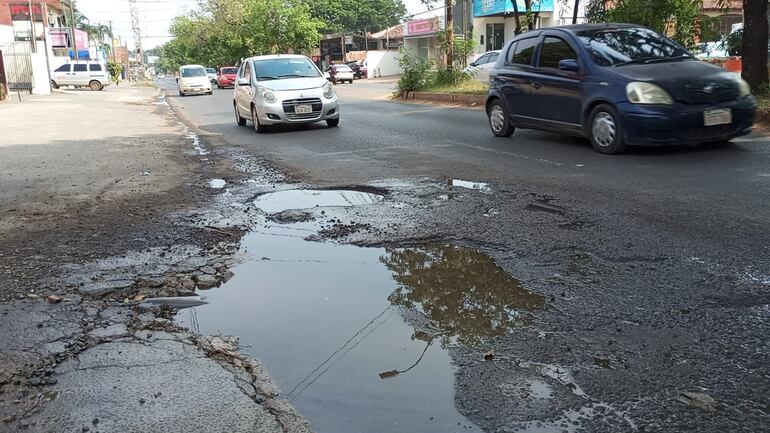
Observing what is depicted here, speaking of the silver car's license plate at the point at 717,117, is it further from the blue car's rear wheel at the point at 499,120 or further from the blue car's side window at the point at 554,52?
the blue car's rear wheel at the point at 499,120

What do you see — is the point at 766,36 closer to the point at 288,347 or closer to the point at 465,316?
the point at 465,316

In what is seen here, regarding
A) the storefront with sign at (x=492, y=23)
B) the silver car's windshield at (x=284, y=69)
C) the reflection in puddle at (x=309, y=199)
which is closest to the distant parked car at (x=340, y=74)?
the storefront with sign at (x=492, y=23)

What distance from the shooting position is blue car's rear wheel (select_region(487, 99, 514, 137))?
10773 mm

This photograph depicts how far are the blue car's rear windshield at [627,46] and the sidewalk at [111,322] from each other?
18.3 feet

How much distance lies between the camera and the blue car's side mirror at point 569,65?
29.4 ft

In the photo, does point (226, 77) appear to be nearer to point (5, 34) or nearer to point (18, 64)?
point (18, 64)

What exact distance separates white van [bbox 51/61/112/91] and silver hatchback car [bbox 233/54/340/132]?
32542mm

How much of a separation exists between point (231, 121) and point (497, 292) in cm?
1481

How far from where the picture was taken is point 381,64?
6003 cm

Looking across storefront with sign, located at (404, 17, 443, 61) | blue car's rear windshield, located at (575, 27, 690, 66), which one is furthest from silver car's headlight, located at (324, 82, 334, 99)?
storefront with sign, located at (404, 17, 443, 61)

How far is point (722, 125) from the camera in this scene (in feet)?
26.3

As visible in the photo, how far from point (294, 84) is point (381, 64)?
156 ft

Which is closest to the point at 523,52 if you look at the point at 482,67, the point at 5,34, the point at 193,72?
the point at 482,67

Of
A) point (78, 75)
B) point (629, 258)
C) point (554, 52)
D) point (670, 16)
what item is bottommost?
point (629, 258)
